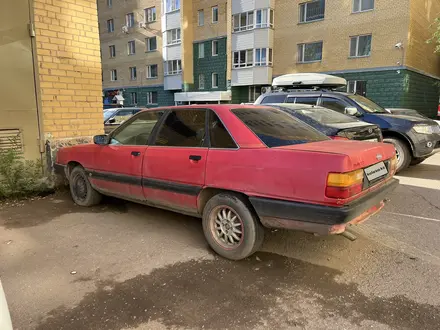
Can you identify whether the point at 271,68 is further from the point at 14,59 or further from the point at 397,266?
the point at 397,266

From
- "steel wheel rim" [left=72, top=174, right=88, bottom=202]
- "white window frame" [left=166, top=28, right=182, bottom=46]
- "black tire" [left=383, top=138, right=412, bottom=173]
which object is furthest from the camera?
"white window frame" [left=166, top=28, right=182, bottom=46]

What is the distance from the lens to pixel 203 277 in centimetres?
313

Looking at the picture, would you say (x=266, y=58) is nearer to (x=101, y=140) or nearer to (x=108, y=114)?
(x=108, y=114)

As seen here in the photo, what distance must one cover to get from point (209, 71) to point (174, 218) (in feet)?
90.3

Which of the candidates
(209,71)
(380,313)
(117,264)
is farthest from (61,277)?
(209,71)

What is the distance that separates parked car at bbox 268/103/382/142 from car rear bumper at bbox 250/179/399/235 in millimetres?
2866

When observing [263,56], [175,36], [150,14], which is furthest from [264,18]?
[150,14]

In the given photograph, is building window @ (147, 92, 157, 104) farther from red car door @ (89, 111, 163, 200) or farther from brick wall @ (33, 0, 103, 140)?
red car door @ (89, 111, 163, 200)

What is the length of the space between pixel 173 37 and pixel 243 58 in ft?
28.2

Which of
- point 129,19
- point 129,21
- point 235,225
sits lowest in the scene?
point 235,225

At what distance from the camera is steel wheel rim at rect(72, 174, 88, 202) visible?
5250 mm

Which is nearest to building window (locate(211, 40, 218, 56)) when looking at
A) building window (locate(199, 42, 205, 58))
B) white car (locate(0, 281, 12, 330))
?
building window (locate(199, 42, 205, 58))

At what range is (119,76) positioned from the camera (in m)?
37.7

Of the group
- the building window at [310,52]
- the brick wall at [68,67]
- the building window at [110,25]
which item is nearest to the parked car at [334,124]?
the brick wall at [68,67]
